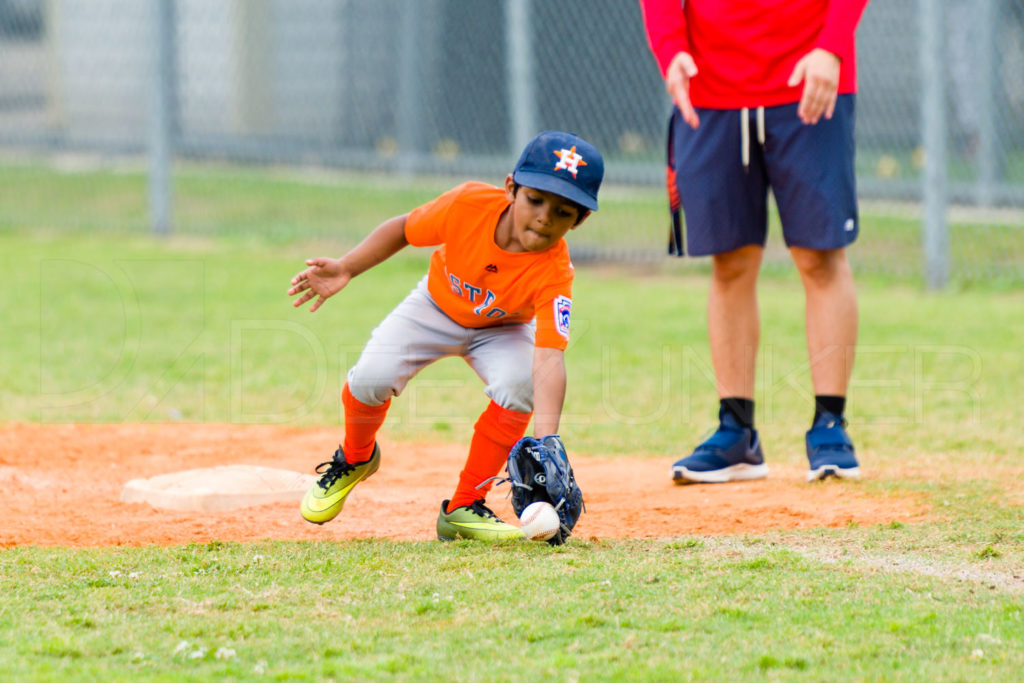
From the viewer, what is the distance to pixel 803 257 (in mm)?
4672

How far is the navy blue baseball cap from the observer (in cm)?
365

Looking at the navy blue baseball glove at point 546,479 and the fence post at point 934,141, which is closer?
the navy blue baseball glove at point 546,479

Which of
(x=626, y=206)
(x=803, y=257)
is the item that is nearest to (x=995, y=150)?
(x=626, y=206)

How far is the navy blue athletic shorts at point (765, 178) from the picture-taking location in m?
4.55

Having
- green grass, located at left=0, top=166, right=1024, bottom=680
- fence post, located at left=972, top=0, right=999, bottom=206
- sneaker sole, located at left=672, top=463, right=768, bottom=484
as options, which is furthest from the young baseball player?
fence post, located at left=972, top=0, right=999, bottom=206

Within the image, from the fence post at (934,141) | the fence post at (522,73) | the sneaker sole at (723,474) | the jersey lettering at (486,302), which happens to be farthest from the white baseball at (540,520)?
the fence post at (522,73)

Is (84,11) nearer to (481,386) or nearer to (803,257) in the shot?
(481,386)

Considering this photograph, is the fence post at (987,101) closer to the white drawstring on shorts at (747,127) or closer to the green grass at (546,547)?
the green grass at (546,547)

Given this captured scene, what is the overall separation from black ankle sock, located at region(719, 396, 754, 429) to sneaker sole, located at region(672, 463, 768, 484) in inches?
5.9

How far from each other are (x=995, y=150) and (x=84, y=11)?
895 centimetres

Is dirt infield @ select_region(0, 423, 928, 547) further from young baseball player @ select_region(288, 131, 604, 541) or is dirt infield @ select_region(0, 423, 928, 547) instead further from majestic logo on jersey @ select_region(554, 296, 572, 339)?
majestic logo on jersey @ select_region(554, 296, 572, 339)

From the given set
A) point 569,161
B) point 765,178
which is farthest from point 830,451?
point 569,161

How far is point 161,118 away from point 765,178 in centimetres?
844

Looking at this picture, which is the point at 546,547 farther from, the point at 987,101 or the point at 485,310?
the point at 987,101
